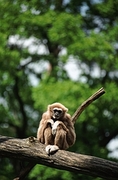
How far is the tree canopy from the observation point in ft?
61.7

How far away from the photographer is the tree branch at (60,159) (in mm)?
6997

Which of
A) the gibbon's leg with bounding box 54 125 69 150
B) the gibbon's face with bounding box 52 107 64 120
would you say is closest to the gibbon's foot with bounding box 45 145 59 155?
the gibbon's leg with bounding box 54 125 69 150

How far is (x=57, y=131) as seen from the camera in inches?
327

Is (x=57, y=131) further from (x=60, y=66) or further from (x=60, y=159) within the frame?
(x=60, y=66)

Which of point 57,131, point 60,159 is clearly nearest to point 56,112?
point 57,131

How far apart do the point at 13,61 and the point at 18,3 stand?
9.72 feet

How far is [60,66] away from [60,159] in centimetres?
1474

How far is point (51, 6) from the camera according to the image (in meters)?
22.9

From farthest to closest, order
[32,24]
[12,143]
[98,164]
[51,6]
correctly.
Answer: [51,6]
[32,24]
[12,143]
[98,164]

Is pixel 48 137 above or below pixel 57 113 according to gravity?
below

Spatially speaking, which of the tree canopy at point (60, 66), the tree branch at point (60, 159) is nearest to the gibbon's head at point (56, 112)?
the tree branch at point (60, 159)

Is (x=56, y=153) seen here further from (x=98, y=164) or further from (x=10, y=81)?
(x=10, y=81)

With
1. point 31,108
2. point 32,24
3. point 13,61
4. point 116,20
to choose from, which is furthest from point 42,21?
point 31,108

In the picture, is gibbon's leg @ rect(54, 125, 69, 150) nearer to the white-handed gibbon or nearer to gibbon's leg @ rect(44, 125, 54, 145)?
the white-handed gibbon
